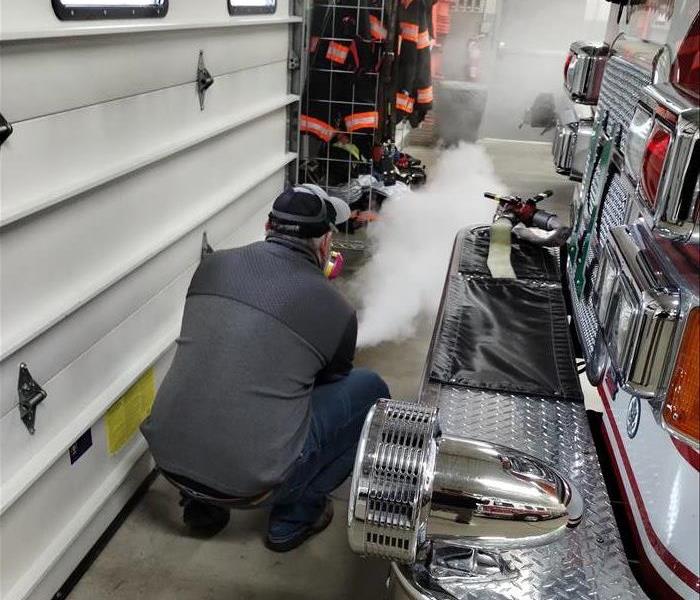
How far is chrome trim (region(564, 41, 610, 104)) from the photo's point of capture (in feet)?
8.73

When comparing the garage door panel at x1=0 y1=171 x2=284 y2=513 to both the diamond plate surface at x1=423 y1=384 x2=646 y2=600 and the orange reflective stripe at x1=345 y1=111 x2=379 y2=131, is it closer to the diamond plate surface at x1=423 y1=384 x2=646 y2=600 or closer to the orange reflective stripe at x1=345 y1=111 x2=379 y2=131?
the diamond plate surface at x1=423 y1=384 x2=646 y2=600

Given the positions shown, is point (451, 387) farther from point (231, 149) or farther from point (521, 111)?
point (521, 111)

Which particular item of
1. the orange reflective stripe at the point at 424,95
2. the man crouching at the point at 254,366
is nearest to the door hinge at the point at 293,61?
the orange reflective stripe at the point at 424,95

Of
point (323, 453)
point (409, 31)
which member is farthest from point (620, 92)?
point (409, 31)

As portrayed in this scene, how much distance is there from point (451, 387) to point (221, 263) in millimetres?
837

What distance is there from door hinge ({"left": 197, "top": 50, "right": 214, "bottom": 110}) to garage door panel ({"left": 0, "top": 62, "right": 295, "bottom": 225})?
0.14 feet

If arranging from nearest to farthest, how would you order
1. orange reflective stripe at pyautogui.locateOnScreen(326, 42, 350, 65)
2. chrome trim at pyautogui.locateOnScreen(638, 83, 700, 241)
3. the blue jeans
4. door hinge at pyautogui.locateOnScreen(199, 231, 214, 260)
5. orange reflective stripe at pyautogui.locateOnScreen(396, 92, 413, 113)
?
chrome trim at pyautogui.locateOnScreen(638, 83, 700, 241), the blue jeans, door hinge at pyautogui.locateOnScreen(199, 231, 214, 260), orange reflective stripe at pyautogui.locateOnScreen(326, 42, 350, 65), orange reflective stripe at pyautogui.locateOnScreen(396, 92, 413, 113)

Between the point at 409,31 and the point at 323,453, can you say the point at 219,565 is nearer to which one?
the point at 323,453

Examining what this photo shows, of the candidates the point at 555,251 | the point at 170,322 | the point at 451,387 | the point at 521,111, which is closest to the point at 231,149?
the point at 170,322

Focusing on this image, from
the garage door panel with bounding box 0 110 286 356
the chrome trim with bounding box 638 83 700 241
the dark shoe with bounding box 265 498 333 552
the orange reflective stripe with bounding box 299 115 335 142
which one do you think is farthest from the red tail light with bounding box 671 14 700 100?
the orange reflective stripe with bounding box 299 115 335 142

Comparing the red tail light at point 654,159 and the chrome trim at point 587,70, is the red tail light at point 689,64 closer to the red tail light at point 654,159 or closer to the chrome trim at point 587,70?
the red tail light at point 654,159

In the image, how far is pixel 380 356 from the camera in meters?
4.12

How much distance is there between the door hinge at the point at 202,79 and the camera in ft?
10.3

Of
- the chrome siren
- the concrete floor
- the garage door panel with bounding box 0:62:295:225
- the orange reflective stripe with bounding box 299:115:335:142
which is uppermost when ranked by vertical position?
the garage door panel with bounding box 0:62:295:225
